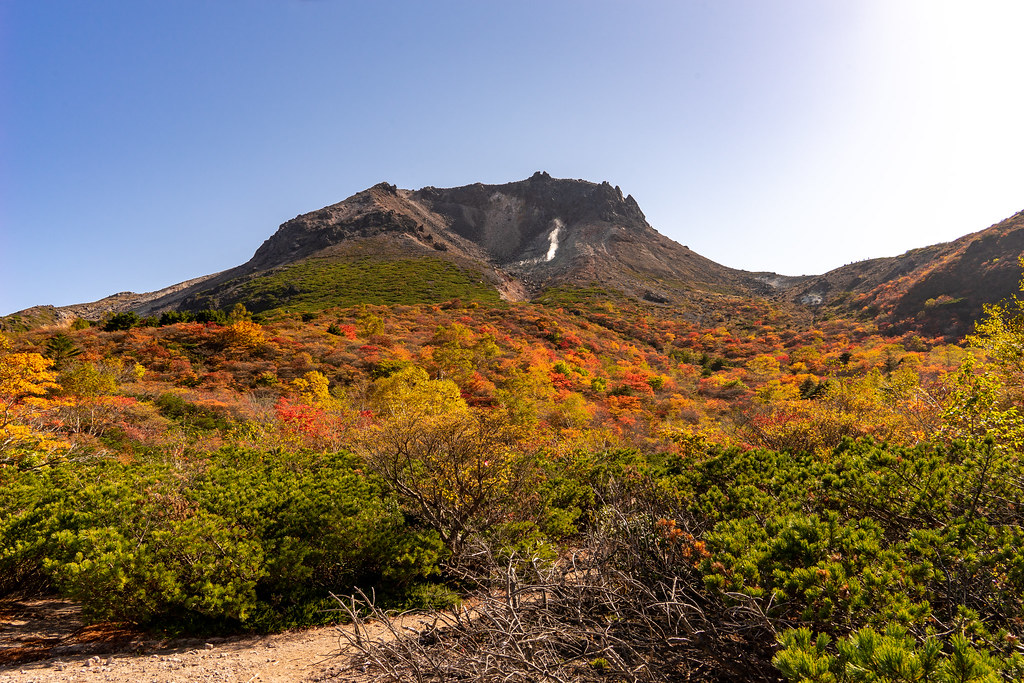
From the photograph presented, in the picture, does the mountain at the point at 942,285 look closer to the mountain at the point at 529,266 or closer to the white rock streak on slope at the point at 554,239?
the mountain at the point at 529,266

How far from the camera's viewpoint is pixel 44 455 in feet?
31.9

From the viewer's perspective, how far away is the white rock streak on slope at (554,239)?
104 metres

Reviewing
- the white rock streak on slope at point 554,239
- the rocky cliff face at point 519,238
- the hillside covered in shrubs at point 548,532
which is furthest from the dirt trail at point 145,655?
the white rock streak on slope at point 554,239

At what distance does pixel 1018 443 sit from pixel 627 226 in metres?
115

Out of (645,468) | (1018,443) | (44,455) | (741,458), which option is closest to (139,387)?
(44,455)

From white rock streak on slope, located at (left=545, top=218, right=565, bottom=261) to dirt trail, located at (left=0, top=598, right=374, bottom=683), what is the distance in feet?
324

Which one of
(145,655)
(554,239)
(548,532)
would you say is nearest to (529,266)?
(554,239)

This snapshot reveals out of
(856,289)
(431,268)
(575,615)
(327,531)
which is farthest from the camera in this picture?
(431,268)

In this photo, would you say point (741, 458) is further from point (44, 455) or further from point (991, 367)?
point (44, 455)

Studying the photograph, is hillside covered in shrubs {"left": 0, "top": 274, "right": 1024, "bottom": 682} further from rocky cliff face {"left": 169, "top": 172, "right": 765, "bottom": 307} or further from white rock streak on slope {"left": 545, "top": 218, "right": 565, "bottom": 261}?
white rock streak on slope {"left": 545, "top": 218, "right": 565, "bottom": 261}

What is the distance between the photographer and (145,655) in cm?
602

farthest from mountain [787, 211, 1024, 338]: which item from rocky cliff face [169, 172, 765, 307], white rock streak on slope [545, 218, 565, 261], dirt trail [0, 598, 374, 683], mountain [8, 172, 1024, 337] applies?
white rock streak on slope [545, 218, 565, 261]

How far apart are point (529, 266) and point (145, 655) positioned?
96.4 meters

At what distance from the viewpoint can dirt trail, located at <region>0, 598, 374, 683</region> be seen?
5410 mm
